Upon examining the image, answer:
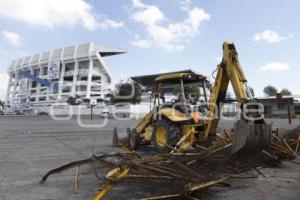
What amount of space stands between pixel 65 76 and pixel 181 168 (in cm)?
12860

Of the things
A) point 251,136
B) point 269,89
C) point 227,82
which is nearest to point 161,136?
point 227,82

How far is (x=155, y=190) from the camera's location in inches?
260

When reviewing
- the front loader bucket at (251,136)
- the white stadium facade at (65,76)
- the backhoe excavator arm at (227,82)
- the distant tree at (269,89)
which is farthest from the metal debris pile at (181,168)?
the distant tree at (269,89)

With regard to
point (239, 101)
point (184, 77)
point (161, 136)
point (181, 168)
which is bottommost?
point (181, 168)

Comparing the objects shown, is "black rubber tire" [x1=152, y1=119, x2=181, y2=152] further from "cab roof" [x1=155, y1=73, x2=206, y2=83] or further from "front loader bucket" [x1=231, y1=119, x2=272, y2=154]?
"front loader bucket" [x1=231, y1=119, x2=272, y2=154]

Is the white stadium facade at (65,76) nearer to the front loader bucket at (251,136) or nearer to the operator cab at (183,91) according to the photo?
the operator cab at (183,91)

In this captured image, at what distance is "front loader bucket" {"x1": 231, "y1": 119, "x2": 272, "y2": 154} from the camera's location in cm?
704

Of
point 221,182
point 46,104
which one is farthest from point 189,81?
point 46,104

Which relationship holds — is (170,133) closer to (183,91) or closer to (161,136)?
(161,136)

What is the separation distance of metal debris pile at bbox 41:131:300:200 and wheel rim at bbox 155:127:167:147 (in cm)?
349

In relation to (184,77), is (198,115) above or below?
below

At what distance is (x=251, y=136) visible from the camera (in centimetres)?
702

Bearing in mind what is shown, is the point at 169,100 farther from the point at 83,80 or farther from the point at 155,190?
the point at 83,80

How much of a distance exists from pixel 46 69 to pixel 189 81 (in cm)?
13411
